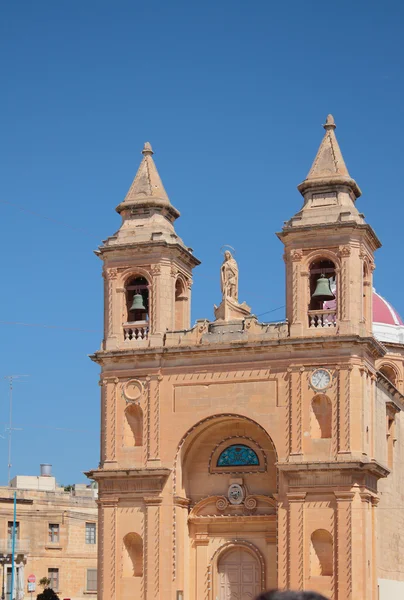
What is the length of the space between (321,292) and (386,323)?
1281 centimetres

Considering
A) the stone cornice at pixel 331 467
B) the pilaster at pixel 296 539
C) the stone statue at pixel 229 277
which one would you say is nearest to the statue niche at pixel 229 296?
the stone statue at pixel 229 277

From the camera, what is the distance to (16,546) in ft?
167

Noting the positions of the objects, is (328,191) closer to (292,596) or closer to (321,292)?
(321,292)

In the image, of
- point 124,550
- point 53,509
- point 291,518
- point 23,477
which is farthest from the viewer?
point 23,477

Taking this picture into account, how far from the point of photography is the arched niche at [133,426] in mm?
32031

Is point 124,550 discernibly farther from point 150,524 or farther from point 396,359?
point 396,359

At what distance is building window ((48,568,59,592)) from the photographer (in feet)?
169

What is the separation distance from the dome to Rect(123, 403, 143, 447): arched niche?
12949mm

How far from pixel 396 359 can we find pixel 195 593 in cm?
1415

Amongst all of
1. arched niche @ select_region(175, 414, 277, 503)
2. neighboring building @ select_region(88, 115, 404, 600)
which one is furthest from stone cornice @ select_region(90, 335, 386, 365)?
arched niche @ select_region(175, 414, 277, 503)

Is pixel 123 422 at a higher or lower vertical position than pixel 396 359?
lower

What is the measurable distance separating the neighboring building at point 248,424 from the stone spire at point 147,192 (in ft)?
0.22

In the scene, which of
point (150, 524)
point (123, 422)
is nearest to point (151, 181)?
point (123, 422)

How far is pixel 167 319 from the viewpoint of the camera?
32.2 m
